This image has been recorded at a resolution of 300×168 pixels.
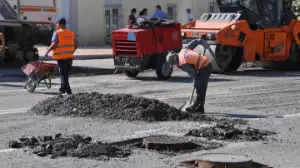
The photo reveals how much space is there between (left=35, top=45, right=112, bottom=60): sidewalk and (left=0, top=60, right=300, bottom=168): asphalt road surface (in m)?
7.02

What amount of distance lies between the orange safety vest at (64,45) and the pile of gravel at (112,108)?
7.79 ft

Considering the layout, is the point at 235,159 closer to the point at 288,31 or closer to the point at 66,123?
the point at 66,123

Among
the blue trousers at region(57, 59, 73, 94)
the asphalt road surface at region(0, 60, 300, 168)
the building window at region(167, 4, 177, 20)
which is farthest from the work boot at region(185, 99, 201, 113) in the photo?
the building window at region(167, 4, 177, 20)

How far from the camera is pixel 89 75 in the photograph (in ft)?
67.8

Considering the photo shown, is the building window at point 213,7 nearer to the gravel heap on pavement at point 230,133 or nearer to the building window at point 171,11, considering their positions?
the building window at point 171,11

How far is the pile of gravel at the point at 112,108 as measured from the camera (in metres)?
12.2

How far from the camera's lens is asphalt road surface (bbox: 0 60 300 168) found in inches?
360

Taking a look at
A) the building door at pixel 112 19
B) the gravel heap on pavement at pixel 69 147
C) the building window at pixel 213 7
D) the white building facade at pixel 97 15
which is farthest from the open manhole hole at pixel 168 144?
the building window at pixel 213 7

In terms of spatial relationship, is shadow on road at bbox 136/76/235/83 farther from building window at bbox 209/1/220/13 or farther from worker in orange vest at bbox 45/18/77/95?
building window at bbox 209/1/220/13

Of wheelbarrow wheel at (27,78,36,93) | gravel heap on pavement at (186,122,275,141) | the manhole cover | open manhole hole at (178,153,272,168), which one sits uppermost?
open manhole hole at (178,153,272,168)

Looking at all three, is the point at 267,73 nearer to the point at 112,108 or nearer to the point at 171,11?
the point at 112,108

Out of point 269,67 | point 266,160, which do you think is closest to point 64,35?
point 266,160

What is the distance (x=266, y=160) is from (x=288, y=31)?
12.9 m

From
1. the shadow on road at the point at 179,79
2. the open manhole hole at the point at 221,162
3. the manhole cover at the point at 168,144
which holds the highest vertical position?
the open manhole hole at the point at 221,162
